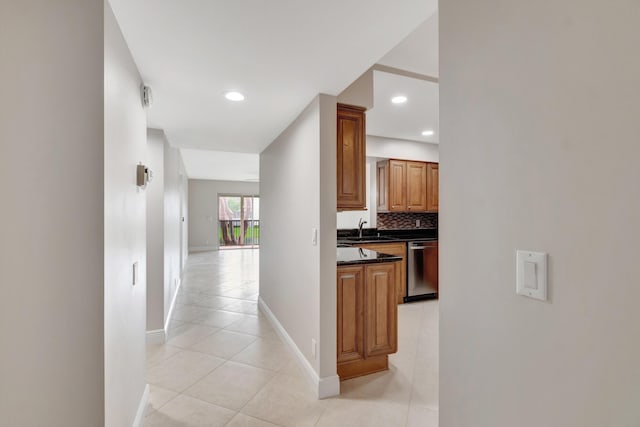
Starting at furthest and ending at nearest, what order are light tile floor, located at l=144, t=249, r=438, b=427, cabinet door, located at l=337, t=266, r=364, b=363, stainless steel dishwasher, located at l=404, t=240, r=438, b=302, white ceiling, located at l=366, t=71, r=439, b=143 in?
stainless steel dishwasher, located at l=404, t=240, r=438, b=302, white ceiling, located at l=366, t=71, r=439, b=143, cabinet door, located at l=337, t=266, r=364, b=363, light tile floor, located at l=144, t=249, r=438, b=427

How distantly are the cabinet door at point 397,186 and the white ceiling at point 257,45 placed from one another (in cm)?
266

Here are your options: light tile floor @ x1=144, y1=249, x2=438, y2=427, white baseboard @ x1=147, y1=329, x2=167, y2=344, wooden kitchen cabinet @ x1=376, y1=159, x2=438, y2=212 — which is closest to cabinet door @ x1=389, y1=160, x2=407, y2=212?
wooden kitchen cabinet @ x1=376, y1=159, x2=438, y2=212

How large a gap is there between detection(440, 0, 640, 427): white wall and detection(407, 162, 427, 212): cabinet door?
4.00 metres

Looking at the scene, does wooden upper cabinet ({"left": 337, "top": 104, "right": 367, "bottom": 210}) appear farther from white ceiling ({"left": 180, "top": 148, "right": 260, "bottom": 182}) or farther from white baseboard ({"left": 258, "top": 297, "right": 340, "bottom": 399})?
white ceiling ({"left": 180, "top": 148, "right": 260, "bottom": 182})

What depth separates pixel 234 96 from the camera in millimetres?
2273

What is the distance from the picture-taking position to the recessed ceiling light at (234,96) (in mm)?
2223

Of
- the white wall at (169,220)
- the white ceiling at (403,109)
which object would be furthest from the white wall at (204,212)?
the white ceiling at (403,109)

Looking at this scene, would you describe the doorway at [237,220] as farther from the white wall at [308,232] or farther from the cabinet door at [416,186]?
the white wall at [308,232]

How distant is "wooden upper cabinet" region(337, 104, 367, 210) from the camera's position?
2438 millimetres

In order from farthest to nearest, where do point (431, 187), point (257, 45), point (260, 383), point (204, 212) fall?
point (204, 212) < point (431, 187) < point (260, 383) < point (257, 45)

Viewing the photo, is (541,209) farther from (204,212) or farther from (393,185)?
(204,212)

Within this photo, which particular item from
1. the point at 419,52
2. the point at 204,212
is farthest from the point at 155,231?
the point at 204,212

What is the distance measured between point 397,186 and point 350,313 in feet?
9.46

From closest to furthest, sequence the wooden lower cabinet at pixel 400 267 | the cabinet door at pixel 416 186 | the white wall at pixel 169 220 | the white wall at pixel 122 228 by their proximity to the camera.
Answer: the white wall at pixel 122 228 → the white wall at pixel 169 220 → the wooden lower cabinet at pixel 400 267 → the cabinet door at pixel 416 186
